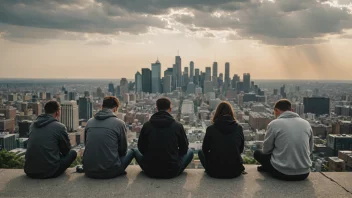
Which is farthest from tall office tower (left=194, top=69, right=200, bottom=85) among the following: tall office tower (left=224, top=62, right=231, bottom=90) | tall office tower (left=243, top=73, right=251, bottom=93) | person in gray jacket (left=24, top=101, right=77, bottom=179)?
person in gray jacket (left=24, top=101, right=77, bottom=179)

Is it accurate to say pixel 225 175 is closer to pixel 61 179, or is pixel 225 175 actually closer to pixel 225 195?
pixel 225 195

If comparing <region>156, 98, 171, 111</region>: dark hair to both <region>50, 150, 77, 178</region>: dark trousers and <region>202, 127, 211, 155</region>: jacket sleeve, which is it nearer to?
<region>202, 127, 211, 155</region>: jacket sleeve

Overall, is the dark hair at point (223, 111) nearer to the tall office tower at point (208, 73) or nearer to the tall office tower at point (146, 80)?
the tall office tower at point (146, 80)

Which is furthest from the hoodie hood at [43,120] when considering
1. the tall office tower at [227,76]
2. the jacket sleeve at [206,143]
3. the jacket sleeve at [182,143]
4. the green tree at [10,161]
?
the tall office tower at [227,76]

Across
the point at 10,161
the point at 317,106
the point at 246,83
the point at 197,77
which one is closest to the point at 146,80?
the point at 197,77

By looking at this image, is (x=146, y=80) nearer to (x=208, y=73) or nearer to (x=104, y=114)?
(x=208, y=73)

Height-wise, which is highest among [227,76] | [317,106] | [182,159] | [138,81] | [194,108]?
[227,76]
